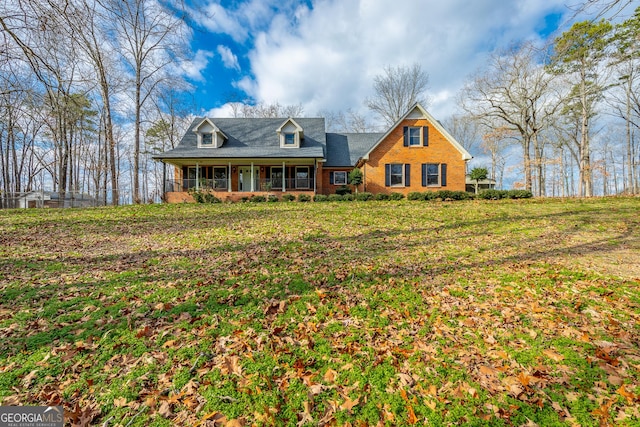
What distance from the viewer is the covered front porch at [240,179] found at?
20078mm

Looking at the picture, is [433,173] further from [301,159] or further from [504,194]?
[301,159]

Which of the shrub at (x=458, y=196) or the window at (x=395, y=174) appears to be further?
the window at (x=395, y=174)

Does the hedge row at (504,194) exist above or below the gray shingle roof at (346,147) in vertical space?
below

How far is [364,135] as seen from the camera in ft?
87.2

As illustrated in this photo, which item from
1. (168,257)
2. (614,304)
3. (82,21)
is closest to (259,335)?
(168,257)

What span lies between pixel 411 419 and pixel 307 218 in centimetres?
941

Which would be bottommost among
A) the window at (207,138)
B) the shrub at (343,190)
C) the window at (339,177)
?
the shrub at (343,190)

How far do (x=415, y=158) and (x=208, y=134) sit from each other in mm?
15906

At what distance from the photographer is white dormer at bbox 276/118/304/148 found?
71.5 feet

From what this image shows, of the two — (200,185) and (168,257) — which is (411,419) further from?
(200,185)

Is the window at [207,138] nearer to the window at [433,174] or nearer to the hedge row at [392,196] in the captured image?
the hedge row at [392,196]

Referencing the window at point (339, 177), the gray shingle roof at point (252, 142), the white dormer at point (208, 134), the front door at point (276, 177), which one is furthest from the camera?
the window at point (339, 177)

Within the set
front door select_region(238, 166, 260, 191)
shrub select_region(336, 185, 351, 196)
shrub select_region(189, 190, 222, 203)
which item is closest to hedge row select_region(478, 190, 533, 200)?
shrub select_region(336, 185, 351, 196)

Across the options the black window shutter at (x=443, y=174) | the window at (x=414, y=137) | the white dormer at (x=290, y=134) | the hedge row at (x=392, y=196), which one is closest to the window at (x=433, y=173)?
the black window shutter at (x=443, y=174)
